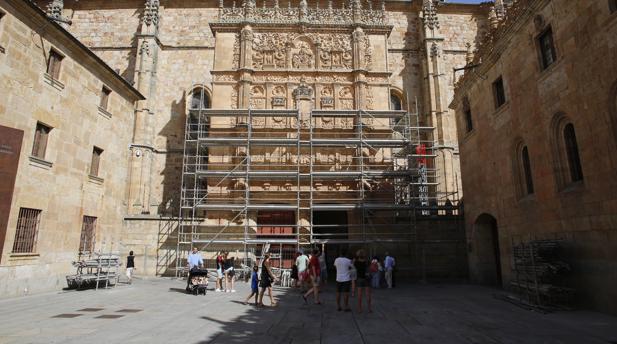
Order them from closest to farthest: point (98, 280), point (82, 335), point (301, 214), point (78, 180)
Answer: point (82, 335), point (98, 280), point (78, 180), point (301, 214)

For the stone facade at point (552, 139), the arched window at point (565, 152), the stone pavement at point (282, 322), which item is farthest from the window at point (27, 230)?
the arched window at point (565, 152)

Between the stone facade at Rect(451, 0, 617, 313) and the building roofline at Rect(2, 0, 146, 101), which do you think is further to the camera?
the building roofline at Rect(2, 0, 146, 101)

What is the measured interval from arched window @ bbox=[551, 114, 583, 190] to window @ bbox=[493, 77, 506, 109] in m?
3.59

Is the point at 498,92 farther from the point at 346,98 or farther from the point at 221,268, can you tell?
the point at 221,268

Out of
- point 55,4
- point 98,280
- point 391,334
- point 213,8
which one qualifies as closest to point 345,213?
point 98,280

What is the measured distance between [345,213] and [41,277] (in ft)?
46.0

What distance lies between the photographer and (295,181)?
1994 centimetres

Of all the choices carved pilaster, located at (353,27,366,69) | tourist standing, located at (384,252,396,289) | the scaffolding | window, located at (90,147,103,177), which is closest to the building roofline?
window, located at (90,147,103,177)

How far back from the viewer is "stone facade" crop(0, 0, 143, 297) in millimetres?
11938

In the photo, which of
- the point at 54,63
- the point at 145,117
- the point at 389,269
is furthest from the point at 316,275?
the point at 145,117

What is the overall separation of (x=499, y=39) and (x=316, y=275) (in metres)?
10.4

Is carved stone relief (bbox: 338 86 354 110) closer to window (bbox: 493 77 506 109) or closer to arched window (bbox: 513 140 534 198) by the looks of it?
window (bbox: 493 77 506 109)

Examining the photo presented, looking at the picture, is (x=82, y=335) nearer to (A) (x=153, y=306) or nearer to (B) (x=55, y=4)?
(A) (x=153, y=306)

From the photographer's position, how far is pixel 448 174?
24.6m
